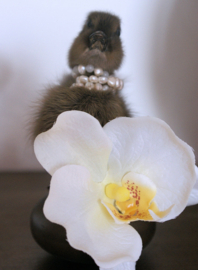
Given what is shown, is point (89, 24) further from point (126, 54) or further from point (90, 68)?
point (126, 54)

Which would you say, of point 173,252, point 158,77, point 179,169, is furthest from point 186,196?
point 158,77

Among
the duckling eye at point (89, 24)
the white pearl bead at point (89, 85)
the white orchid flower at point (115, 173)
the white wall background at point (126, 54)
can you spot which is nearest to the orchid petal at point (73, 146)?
the white orchid flower at point (115, 173)

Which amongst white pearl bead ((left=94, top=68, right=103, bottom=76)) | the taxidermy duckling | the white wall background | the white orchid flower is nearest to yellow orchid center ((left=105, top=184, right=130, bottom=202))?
the white orchid flower

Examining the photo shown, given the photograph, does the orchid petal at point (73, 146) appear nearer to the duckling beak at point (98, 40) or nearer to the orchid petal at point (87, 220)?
the orchid petal at point (87, 220)

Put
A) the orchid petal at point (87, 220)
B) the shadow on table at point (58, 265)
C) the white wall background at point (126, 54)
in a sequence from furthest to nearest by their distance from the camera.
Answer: the white wall background at point (126, 54) → the shadow on table at point (58, 265) → the orchid petal at point (87, 220)

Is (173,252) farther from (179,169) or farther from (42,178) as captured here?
(42,178)
